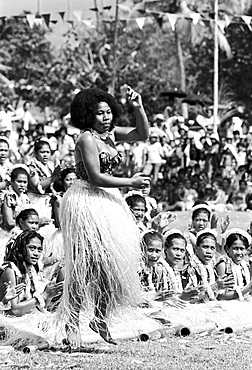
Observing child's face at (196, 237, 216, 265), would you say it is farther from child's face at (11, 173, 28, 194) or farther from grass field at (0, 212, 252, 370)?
child's face at (11, 173, 28, 194)

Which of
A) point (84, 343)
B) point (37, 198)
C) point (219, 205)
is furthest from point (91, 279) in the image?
point (219, 205)

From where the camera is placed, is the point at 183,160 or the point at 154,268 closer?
the point at 154,268

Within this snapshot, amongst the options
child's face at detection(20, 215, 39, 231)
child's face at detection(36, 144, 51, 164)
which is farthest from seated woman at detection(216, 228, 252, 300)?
child's face at detection(36, 144, 51, 164)

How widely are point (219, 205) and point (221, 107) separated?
15.7m

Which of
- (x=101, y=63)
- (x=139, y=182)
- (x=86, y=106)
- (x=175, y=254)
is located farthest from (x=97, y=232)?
(x=101, y=63)

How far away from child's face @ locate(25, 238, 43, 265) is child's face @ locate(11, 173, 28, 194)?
2347mm

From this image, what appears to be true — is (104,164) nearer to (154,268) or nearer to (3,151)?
(154,268)

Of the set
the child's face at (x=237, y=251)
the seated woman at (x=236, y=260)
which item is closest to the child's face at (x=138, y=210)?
the seated woman at (x=236, y=260)

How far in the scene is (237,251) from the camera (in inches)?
259

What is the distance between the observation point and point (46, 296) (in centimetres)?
547

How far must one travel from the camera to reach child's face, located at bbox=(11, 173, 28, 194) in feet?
26.3

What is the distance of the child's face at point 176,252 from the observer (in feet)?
21.3

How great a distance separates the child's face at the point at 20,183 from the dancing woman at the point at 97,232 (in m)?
3.03

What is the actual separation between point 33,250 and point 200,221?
7.75ft
